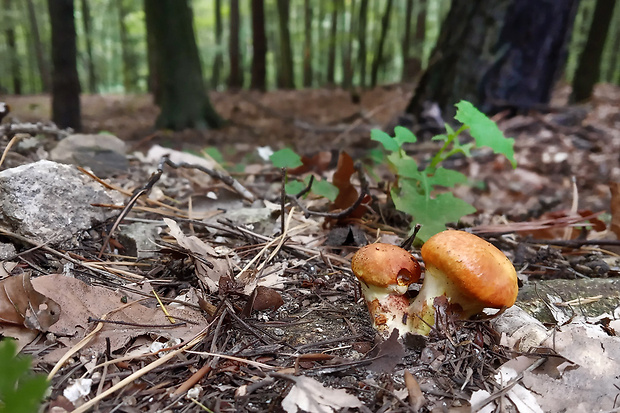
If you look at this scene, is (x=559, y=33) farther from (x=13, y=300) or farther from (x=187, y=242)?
(x=13, y=300)

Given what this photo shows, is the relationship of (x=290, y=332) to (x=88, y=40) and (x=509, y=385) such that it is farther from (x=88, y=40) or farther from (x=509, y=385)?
(x=88, y=40)

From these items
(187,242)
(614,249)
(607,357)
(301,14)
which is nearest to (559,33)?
(614,249)

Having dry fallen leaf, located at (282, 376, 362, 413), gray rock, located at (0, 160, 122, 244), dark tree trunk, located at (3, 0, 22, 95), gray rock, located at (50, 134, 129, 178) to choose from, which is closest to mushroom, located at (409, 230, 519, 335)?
dry fallen leaf, located at (282, 376, 362, 413)

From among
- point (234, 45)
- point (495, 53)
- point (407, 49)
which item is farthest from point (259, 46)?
point (495, 53)

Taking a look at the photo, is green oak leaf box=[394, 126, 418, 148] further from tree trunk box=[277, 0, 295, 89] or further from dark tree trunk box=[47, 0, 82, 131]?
tree trunk box=[277, 0, 295, 89]

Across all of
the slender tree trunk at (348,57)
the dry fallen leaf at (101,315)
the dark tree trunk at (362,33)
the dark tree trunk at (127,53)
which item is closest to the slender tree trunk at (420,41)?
the dark tree trunk at (362,33)
